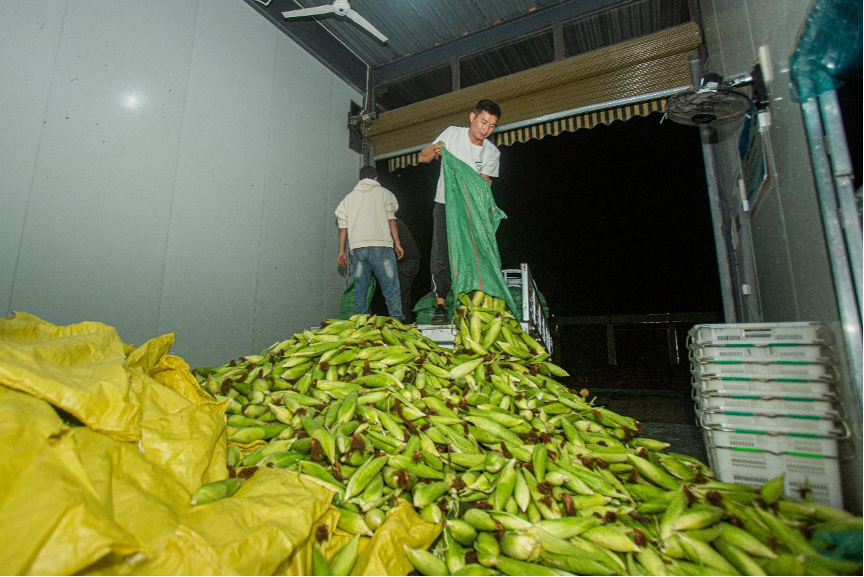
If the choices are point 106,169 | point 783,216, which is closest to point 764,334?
point 783,216

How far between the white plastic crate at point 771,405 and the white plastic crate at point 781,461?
89 mm

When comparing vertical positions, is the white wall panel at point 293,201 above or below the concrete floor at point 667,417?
above

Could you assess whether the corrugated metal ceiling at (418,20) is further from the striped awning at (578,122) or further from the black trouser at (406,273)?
the black trouser at (406,273)

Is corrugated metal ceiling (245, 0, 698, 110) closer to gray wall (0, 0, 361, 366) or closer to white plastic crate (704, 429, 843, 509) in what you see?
gray wall (0, 0, 361, 366)

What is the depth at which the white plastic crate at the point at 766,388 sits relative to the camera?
4.25ft

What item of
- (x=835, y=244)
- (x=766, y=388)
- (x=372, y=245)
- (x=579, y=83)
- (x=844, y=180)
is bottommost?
(x=766, y=388)

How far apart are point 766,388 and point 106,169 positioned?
4637 mm

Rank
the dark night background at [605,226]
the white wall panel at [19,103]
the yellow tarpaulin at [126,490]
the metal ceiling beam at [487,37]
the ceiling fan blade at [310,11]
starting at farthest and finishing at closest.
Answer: the dark night background at [605,226], the metal ceiling beam at [487,37], the ceiling fan blade at [310,11], the white wall panel at [19,103], the yellow tarpaulin at [126,490]

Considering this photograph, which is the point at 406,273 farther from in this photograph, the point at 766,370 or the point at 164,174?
the point at 766,370

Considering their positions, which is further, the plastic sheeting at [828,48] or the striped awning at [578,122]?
the striped awning at [578,122]

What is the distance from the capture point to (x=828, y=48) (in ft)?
3.67

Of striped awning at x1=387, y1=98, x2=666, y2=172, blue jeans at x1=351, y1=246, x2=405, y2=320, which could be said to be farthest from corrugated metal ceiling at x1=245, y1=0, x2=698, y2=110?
blue jeans at x1=351, y1=246, x2=405, y2=320

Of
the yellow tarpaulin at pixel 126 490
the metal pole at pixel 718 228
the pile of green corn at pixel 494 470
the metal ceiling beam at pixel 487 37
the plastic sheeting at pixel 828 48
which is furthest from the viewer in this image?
the metal ceiling beam at pixel 487 37

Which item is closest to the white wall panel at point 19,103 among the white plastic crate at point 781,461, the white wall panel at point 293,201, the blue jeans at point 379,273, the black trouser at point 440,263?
the white wall panel at point 293,201
